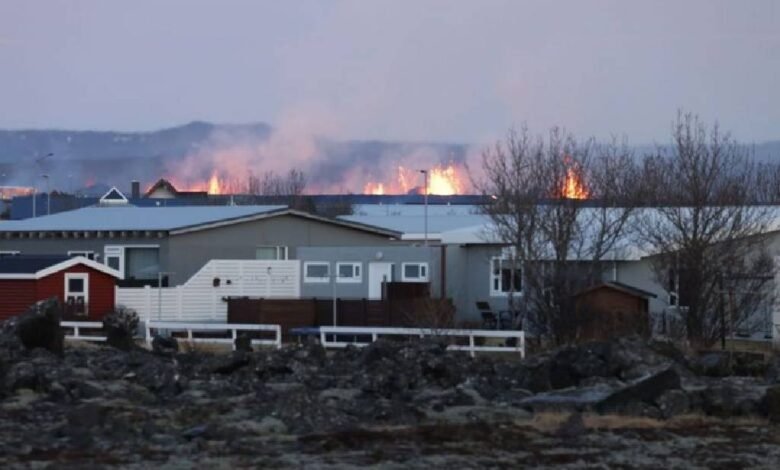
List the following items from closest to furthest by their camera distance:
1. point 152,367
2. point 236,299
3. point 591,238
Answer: point 152,367
point 591,238
point 236,299

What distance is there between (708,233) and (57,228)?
87.5ft

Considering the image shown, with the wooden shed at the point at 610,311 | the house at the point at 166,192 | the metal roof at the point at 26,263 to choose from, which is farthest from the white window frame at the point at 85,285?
the house at the point at 166,192

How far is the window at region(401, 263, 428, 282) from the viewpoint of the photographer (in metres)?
48.2

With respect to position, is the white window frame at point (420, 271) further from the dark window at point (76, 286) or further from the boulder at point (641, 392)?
the boulder at point (641, 392)

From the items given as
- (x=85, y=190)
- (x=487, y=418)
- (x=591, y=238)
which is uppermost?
(x=85, y=190)

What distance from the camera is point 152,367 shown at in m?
26.9

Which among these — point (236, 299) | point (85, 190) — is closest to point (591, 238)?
point (236, 299)

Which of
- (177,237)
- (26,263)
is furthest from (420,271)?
(26,263)

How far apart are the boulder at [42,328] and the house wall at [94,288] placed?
15.2 metres

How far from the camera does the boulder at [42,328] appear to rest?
2989 centimetres

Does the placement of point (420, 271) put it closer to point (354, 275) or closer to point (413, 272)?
point (413, 272)

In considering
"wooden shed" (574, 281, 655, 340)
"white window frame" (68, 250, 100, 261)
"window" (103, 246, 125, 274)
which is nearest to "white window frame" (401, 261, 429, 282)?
"wooden shed" (574, 281, 655, 340)

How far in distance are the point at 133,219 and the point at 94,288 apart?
34.1 feet

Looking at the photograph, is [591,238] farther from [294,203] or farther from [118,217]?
[294,203]
